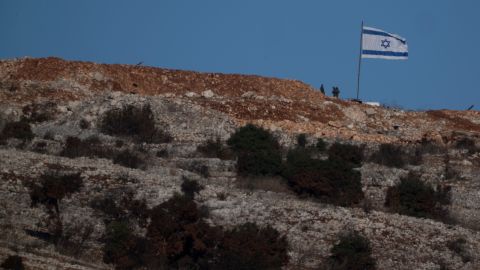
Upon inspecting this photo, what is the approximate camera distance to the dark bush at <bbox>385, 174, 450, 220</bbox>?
5188 centimetres

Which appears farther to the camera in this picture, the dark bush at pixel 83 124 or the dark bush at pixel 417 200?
the dark bush at pixel 83 124

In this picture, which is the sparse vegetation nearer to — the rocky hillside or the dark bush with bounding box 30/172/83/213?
the rocky hillside

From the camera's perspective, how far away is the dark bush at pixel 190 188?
47922mm

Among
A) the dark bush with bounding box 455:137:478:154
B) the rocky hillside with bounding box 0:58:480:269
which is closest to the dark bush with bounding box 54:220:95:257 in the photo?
the rocky hillside with bounding box 0:58:480:269

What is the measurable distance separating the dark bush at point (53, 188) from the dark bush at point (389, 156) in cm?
1385

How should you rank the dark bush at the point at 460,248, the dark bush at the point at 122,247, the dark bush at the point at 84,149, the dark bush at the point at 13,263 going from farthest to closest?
the dark bush at the point at 84,149
the dark bush at the point at 460,248
the dark bush at the point at 122,247
the dark bush at the point at 13,263

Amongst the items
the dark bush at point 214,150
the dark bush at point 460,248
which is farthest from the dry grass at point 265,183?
the dark bush at point 460,248

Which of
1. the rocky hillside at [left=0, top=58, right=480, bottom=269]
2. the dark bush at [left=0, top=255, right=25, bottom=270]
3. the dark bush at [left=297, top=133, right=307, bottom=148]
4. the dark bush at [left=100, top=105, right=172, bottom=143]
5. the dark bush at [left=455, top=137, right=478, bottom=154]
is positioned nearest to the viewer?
the dark bush at [left=0, top=255, right=25, bottom=270]

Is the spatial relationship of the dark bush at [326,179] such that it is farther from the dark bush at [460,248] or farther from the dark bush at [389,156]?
the dark bush at [460,248]

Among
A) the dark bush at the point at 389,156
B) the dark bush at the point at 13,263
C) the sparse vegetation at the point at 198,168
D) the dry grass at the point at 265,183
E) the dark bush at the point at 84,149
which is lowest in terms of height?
the dark bush at the point at 13,263

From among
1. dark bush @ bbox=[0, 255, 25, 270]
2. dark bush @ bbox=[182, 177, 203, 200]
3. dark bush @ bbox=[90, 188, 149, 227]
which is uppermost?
dark bush @ bbox=[182, 177, 203, 200]

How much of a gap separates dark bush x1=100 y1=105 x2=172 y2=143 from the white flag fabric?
43.5 feet

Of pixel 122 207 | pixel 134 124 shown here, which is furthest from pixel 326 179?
pixel 134 124

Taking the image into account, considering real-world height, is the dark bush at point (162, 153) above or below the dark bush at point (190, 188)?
above
